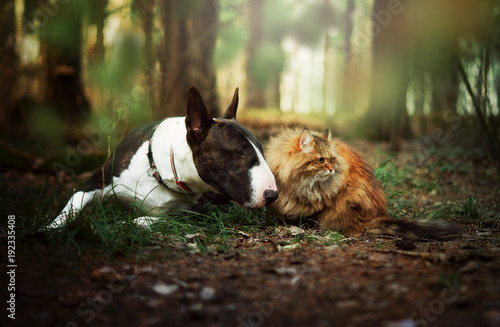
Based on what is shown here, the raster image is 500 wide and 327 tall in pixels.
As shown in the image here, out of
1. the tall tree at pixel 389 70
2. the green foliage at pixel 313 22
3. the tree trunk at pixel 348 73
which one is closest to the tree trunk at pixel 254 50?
the green foliage at pixel 313 22

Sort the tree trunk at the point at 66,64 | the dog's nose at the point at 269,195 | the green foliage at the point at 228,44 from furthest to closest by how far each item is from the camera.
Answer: the green foliage at the point at 228,44 < the tree trunk at the point at 66,64 < the dog's nose at the point at 269,195

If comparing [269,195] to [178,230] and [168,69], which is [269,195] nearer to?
[178,230]

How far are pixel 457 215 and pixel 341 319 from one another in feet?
9.14

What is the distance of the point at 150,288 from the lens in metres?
1.82

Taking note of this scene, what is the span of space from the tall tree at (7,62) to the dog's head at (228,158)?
789 centimetres

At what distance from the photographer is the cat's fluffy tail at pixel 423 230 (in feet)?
8.71

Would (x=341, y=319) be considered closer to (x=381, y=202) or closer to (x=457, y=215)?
(x=381, y=202)

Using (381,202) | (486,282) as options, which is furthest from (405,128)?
(486,282)

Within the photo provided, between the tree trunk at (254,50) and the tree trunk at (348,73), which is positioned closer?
the tree trunk at (254,50)

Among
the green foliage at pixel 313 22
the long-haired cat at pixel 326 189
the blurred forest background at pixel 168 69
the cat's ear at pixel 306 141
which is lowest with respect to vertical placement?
the long-haired cat at pixel 326 189

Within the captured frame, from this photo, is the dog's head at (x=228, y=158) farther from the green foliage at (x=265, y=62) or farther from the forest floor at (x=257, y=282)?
the green foliage at (x=265, y=62)

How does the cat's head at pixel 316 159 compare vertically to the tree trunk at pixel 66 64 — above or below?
below

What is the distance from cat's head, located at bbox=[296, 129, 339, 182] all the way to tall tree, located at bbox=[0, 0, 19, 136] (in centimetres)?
828

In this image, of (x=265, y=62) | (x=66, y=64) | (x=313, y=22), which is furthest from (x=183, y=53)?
(x=313, y=22)
